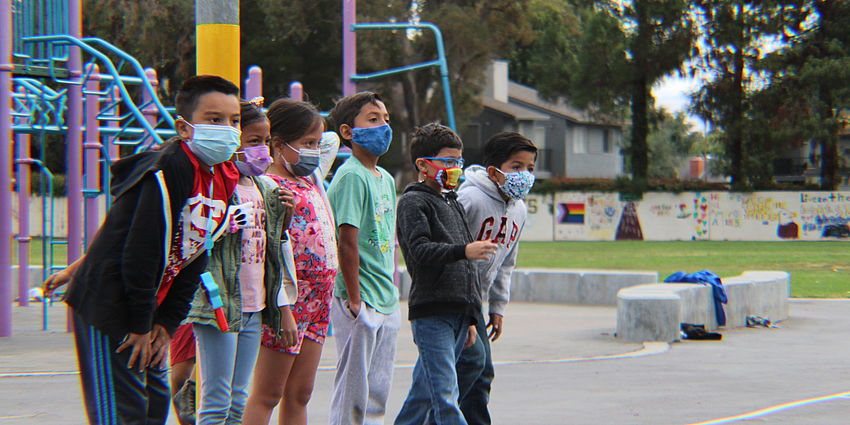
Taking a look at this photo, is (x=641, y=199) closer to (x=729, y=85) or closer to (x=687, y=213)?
(x=687, y=213)

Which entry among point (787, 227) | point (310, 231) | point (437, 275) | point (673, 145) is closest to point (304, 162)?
point (310, 231)

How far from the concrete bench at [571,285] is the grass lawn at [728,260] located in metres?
3.70

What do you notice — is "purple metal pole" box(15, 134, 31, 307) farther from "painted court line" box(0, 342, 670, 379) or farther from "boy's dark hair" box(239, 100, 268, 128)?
"boy's dark hair" box(239, 100, 268, 128)

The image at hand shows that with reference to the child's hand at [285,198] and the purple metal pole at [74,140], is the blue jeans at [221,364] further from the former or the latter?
the purple metal pole at [74,140]

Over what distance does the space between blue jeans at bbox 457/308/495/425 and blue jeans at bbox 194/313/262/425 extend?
4.89ft

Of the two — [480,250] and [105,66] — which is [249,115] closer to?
[480,250]

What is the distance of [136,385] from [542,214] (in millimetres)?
45596

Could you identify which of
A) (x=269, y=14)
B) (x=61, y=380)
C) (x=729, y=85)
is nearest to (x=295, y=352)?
(x=61, y=380)

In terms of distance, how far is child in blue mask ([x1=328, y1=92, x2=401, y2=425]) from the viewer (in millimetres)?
5047

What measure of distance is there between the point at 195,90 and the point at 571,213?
45.3 meters

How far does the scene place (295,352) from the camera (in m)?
4.68

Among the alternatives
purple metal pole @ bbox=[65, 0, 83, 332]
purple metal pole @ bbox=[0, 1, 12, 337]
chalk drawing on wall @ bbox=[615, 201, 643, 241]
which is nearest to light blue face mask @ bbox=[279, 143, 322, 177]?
purple metal pole @ bbox=[0, 1, 12, 337]

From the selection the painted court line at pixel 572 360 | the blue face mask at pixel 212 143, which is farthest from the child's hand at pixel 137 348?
the painted court line at pixel 572 360

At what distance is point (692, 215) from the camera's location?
155 feet
